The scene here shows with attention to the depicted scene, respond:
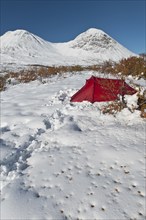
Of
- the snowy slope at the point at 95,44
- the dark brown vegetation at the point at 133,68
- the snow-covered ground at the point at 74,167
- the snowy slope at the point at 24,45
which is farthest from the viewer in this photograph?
the snowy slope at the point at 95,44

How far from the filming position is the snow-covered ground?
3.55 metres

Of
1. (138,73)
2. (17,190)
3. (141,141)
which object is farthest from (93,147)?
(138,73)

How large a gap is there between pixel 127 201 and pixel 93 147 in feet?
5.10

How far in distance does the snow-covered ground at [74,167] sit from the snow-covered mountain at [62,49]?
65957 millimetres

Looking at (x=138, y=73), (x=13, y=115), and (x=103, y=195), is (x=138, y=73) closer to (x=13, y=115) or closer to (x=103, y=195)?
(x=13, y=115)

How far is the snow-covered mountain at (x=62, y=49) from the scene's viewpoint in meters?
80.0

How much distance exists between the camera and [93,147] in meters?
5.02

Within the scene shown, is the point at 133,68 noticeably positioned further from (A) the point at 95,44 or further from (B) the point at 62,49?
(A) the point at 95,44

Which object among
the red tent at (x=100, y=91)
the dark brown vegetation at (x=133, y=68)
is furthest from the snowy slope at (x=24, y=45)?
the red tent at (x=100, y=91)

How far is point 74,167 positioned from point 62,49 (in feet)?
349

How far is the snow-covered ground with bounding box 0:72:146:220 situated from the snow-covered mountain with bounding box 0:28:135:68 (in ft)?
216

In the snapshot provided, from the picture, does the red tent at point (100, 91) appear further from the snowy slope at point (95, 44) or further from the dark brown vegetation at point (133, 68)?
the snowy slope at point (95, 44)

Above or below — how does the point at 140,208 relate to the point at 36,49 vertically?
below

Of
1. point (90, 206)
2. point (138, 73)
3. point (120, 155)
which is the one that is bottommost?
point (90, 206)
